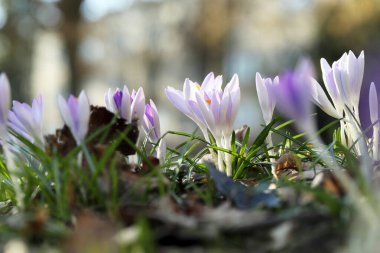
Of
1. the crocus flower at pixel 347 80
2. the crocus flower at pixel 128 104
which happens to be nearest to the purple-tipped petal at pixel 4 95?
the crocus flower at pixel 128 104

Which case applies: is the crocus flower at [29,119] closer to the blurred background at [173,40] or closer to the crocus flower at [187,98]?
the crocus flower at [187,98]

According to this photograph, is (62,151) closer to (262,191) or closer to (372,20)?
(262,191)

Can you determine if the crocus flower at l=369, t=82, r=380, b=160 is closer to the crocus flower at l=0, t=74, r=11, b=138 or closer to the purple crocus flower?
the purple crocus flower

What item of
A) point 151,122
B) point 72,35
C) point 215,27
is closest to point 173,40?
point 215,27

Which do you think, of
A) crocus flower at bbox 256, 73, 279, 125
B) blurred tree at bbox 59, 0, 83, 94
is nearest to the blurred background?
blurred tree at bbox 59, 0, 83, 94

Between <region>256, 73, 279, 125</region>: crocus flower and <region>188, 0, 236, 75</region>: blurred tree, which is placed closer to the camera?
<region>256, 73, 279, 125</region>: crocus flower

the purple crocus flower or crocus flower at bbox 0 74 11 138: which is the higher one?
crocus flower at bbox 0 74 11 138
